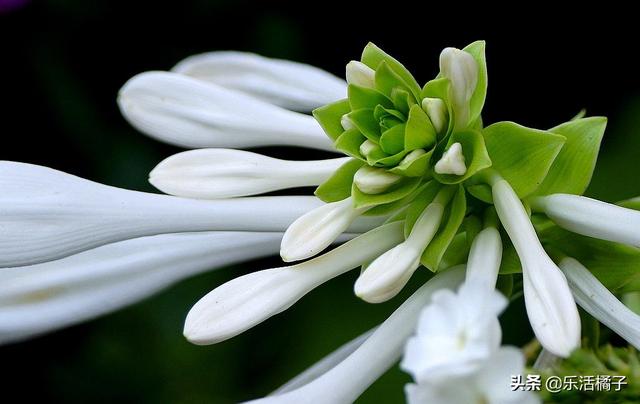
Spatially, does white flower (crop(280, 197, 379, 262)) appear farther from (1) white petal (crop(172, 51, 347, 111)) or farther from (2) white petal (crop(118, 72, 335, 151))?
(1) white petal (crop(172, 51, 347, 111))

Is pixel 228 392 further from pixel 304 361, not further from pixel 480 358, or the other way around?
pixel 480 358

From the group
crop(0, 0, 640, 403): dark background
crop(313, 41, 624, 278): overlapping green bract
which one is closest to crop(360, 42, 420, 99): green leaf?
crop(313, 41, 624, 278): overlapping green bract

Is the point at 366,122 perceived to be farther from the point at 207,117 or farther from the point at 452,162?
the point at 207,117

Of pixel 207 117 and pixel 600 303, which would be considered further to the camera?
pixel 207 117

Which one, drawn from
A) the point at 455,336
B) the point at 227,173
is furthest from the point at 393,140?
the point at 455,336

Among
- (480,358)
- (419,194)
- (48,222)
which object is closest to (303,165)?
(419,194)
